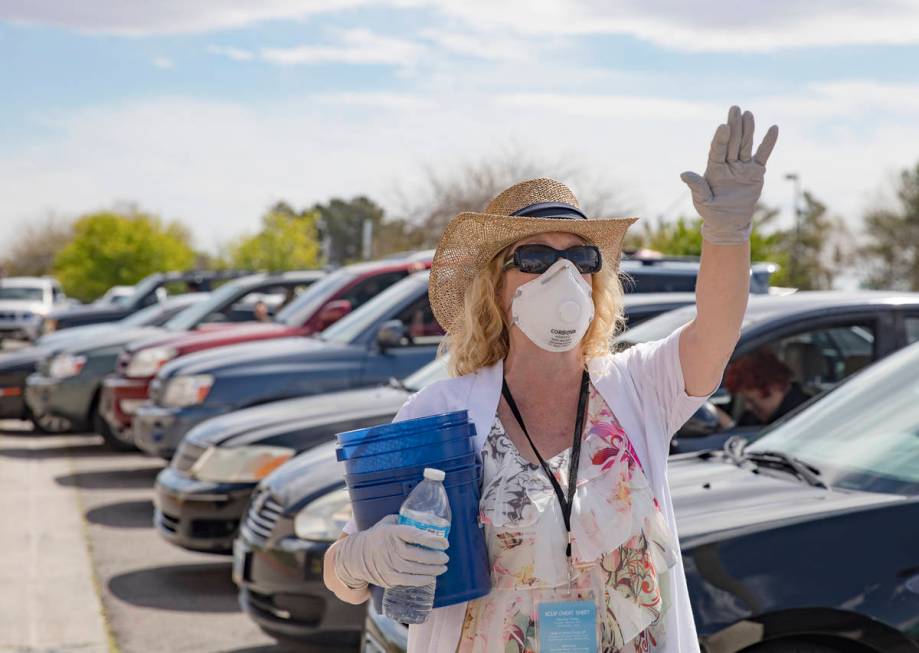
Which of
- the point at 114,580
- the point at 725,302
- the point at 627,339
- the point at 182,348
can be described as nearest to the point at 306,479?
the point at 627,339

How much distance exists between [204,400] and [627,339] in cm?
424

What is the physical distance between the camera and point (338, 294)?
10.2m

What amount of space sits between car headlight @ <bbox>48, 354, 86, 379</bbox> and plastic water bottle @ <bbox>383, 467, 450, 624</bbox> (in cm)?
1079

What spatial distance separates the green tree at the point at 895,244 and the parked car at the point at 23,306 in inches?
1321

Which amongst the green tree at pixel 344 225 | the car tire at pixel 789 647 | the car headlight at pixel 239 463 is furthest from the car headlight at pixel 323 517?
the green tree at pixel 344 225

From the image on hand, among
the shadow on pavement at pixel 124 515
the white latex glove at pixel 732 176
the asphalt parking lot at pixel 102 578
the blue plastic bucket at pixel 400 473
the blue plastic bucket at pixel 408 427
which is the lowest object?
the shadow on pavement at pixel 124 515

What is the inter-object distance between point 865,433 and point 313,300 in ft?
23.2

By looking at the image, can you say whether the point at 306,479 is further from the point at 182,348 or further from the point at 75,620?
the point at 182,348

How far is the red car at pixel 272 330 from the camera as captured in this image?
1016 centimetres

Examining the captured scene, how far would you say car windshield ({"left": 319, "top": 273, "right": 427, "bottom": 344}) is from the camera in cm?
855

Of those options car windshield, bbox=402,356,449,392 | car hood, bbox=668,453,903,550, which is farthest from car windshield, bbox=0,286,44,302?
car hood, bbox=668,453,903,550

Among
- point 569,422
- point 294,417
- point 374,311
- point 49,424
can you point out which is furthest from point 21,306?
point 569,422

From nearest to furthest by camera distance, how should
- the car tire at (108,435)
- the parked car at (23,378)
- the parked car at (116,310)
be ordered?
the car tire at (108,435) → the parked car at (23,378) → the parked car at (116,310)

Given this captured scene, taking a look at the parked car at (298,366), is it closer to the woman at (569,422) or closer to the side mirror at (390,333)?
the side mirror at (390,333)
